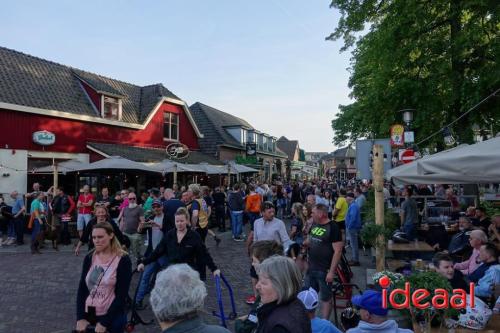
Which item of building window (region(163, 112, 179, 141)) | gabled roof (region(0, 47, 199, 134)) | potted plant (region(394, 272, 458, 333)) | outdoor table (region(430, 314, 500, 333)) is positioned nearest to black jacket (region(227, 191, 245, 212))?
gabled roof (region(0, 47, 199, 134))

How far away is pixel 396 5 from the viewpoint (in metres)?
12.5

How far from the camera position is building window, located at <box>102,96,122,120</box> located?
20797mm

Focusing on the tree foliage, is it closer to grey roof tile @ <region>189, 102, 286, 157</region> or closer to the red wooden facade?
the red wooden facade

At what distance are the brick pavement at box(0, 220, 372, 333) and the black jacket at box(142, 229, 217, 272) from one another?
1046 millimetres

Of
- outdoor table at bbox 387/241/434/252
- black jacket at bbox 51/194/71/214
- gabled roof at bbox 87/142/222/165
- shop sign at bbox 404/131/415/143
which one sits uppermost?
gabled roof at bbox 87/142/222/165

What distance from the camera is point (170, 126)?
25.6 m

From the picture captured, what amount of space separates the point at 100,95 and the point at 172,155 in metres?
4.90

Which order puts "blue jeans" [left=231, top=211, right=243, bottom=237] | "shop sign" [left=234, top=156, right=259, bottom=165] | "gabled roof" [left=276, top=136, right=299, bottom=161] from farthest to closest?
1. "gabled roof" [left=276, top=136, right=299, bottom=161]
2. "shop sign" [left=234, top=156, right=259, bottom=165]
3. "blue jeans" [left=231, top=211, right=243, bottom=237]

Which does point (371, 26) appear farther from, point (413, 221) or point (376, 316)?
point (376, 316)

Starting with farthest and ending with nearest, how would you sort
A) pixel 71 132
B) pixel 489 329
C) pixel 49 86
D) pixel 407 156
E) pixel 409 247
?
1. pixel 49 86
2. pixel 71 132
3. pixel 407 156
4. pixel 409 247
5. pixel 489 329

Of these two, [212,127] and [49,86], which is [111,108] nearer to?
[49,86]

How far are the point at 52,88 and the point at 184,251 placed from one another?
16867mm

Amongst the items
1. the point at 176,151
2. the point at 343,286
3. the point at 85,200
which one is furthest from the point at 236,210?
the point at 176,151

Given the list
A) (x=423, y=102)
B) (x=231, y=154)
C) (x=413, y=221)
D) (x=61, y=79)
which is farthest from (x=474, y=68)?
(x=231, y=154)
